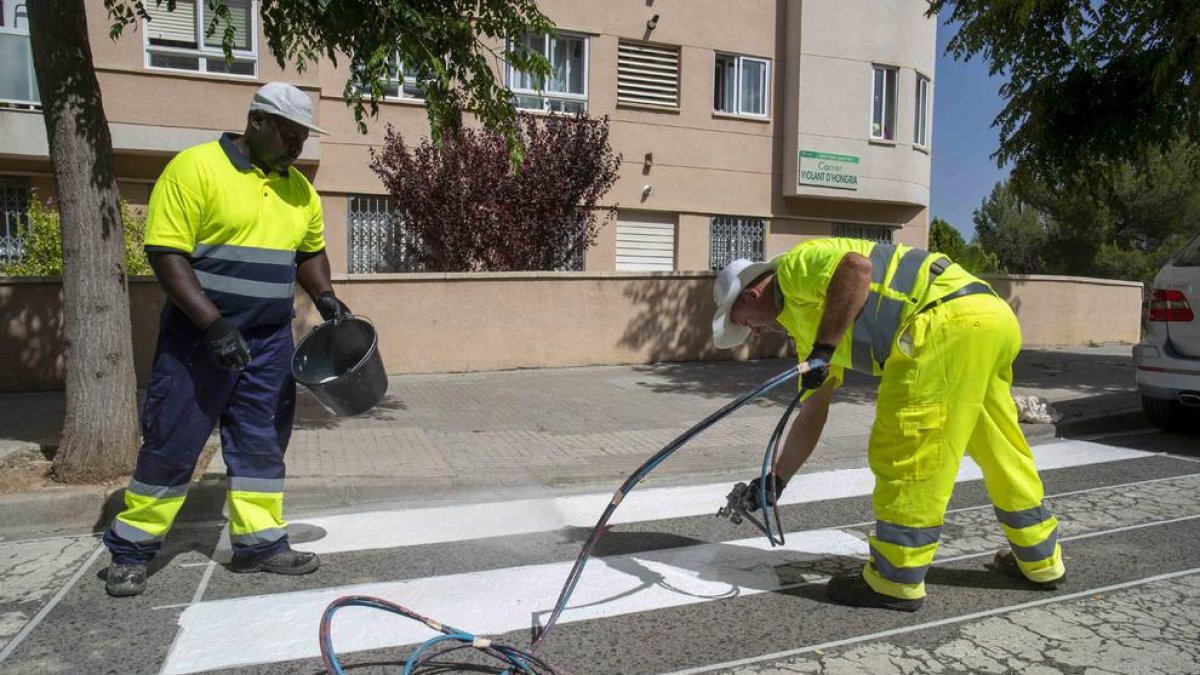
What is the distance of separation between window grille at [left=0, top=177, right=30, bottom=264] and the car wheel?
13359 millimetres

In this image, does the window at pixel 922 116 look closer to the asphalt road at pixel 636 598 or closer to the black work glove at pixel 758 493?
the asphalt road at pixel 636 598

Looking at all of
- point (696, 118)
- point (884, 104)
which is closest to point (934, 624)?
point (696, 118)

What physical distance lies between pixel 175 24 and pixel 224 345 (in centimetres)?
1071

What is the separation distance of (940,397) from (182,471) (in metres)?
3.17

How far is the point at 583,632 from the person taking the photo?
352cm

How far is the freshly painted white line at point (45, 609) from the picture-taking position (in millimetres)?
3340

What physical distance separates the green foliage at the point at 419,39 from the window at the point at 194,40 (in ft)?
19.6

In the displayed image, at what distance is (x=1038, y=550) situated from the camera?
151 inches

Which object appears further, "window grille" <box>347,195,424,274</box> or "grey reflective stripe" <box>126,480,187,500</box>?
"window grille" <box>347,195,424,274</box>

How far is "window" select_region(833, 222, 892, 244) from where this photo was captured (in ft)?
59.5

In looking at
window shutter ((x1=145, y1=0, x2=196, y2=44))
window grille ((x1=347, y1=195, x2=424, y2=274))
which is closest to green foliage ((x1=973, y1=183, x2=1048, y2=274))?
window grille ((x1=347, y1=195, x2=424, y2=274))

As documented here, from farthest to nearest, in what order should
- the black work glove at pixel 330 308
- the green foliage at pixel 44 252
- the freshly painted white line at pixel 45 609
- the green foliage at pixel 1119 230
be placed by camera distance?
the green foliage at pixel 1119 230, the green foliage at pixel 44 252, the black work glove at pixel 330 308, the freshly painted white line at pixel 45 609

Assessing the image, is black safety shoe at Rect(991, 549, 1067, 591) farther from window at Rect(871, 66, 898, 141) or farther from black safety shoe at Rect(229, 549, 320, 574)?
window at Rect(871, 66, 898, 141)

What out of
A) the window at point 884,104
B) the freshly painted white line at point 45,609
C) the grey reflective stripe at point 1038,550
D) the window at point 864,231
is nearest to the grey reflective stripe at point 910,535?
the grey reflective stripe at point 1038,550
